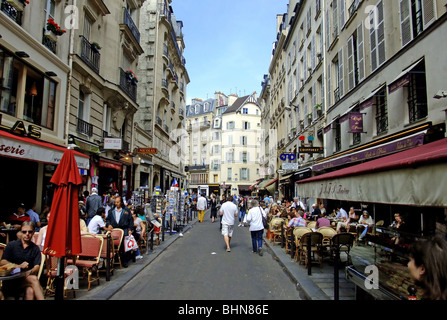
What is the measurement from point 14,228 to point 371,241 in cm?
826

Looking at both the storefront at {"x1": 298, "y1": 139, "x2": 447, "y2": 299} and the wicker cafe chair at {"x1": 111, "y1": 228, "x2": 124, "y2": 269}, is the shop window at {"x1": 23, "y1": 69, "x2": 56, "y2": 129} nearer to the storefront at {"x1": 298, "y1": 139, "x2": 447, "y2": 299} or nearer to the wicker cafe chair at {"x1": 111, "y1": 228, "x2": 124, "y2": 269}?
the wicker cafe chair at {"x1": 111, "y1": 228, "x2": 124, "y2": 269}

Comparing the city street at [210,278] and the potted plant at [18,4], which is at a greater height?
the potted plant at [18,4]

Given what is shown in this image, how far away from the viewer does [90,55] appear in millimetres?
14023

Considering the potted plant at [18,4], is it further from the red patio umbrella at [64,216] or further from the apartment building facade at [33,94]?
the red patio umbrella at [64,216]

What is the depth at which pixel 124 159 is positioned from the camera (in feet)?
57.8

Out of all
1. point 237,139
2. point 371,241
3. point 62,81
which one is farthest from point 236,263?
point 237,139

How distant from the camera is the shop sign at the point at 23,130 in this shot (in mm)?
8656

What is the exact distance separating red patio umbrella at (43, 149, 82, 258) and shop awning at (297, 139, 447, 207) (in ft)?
13.1

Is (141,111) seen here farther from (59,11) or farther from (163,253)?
(163,253)

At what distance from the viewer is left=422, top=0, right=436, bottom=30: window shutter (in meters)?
8.27

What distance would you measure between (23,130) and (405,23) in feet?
39.8

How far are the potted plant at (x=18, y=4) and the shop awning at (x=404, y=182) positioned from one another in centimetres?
1010

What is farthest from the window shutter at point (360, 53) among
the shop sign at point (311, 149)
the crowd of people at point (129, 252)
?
the crowd of people at point (129, 252)

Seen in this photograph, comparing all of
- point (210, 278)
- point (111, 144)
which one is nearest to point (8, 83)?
point (111, 144)
